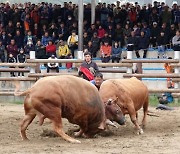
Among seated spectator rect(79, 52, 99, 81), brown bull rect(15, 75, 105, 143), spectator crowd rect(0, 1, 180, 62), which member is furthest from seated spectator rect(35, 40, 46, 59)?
brown bull rect(15, 75, 105, 143)

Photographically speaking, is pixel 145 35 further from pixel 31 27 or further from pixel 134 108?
pixel 134 108

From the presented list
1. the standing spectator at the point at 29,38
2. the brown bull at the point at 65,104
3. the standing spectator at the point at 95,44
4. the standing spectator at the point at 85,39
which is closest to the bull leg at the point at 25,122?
the brown bull at the point at 65,104

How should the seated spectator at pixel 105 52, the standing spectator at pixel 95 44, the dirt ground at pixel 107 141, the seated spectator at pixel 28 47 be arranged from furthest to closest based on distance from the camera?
the seated spectator at pixel 28 47 → the standing spectator at pixel 95 44 → the seated spectator at pixel 105 52 → the dirt ground at pixel 107 141

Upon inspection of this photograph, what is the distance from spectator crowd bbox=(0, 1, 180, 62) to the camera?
77.6 ft

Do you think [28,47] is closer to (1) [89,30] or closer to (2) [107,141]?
(1) [89,30]

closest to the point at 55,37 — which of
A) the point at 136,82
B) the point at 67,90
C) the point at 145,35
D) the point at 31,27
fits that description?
the point at 31,27

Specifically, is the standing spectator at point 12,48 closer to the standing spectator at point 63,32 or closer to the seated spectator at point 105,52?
the standing spectator at point 63,32

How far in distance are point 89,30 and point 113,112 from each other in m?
14.1

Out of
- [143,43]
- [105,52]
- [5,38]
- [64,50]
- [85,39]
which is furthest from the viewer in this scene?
[5,38]

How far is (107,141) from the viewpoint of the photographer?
10.8 m

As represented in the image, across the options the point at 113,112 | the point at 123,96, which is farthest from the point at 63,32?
Answer: the point at 113,112

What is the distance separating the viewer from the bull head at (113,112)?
11297 millimetres

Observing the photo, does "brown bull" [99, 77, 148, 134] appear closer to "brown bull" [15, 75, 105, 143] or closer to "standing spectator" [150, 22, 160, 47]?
"brown bull" [15, 75, 105, 143]

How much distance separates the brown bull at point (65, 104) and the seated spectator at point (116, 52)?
1206 cm
